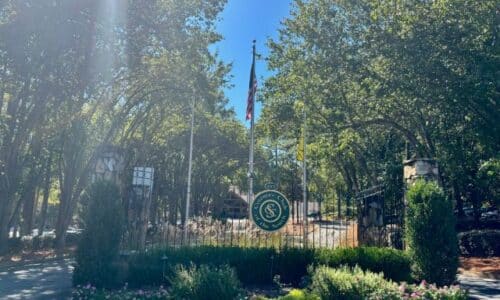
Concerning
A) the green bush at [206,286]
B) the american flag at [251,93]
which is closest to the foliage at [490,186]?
the american flag at [251,93]

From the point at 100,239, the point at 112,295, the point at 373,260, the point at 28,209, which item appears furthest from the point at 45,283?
the point at 28,209

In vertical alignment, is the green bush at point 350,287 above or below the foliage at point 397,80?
below

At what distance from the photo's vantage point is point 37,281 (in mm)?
10328

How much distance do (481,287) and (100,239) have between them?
8.21 meters

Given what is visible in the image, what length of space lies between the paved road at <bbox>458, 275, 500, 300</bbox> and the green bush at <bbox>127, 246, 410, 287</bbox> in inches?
66.1

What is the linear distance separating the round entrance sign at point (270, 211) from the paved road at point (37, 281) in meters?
3.96

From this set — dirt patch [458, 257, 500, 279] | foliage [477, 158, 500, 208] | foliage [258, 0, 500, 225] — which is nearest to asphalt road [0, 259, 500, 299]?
dirt patch [458, 257, 500, 279]

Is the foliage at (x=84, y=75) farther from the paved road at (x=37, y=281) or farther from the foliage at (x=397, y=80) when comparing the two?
the foliage at (x=397, y=80)

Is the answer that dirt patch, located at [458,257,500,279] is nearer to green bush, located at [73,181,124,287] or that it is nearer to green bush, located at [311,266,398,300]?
green bush, located at [311,266,398,300]

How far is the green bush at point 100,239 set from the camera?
7812 mm

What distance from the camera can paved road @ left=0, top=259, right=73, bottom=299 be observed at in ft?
27.8

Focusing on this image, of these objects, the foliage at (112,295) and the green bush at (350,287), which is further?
the foliage at (112,295)

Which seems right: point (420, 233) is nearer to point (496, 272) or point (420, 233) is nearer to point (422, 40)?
point (496, 272)

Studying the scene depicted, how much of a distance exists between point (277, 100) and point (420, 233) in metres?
12.2
